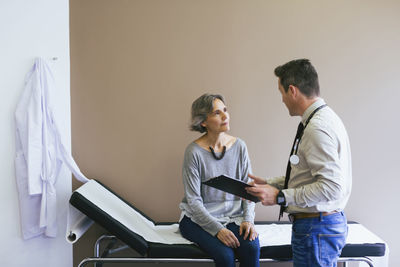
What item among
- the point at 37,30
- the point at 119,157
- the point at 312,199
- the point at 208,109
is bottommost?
the point at 119,157

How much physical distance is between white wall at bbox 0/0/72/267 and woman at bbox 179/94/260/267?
3.35 feet

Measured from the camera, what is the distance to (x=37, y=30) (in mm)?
2529

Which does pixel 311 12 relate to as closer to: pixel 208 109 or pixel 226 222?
pixel 208 109

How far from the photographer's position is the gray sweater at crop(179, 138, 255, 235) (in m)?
2.18

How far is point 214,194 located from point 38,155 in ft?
4.04

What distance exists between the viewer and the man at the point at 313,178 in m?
1.46

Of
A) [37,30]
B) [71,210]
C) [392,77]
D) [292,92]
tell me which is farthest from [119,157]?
[392,77]

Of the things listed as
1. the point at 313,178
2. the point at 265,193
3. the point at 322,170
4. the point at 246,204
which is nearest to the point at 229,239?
the point at 246,204

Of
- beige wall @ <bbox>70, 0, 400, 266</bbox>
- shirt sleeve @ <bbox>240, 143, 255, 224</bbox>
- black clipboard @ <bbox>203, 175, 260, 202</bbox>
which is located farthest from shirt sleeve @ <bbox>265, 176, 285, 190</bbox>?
beige wall @ <bbox>70, 0, 400, 266</bbox>

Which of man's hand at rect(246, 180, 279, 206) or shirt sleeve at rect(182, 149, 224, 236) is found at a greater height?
man's hand at rect(246, 180, 279, 206)

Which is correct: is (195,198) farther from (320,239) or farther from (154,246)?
(320,239)

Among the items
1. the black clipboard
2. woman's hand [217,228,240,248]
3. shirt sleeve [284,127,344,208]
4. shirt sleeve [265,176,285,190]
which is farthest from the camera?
woman's hand [217,228,240,248]

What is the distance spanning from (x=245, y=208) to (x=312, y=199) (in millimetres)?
793

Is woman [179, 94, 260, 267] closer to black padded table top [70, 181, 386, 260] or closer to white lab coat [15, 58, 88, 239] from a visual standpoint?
black padded table top [70, 181, 386, 260]
